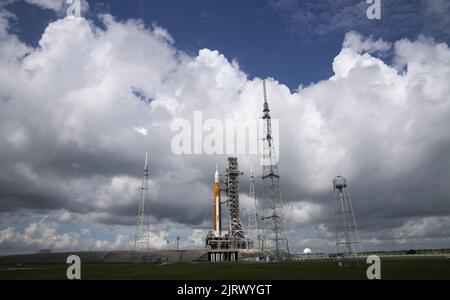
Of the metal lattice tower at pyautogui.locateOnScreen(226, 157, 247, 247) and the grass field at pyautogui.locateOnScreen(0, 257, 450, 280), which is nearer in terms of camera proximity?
the grass field at pyautogui.locateOnScreen(0, 257, 450, 280)

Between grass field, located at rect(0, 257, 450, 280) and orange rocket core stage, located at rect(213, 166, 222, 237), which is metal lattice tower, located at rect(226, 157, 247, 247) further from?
grass field, located at rect(0, 257, 450, 280)

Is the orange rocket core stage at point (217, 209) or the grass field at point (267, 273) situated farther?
the orange rocket core stage at point (217, 209)

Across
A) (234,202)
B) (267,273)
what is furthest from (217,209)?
(267,273)

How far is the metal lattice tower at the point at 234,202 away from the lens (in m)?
191

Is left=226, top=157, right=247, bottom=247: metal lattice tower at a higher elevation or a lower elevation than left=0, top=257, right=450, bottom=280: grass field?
higher

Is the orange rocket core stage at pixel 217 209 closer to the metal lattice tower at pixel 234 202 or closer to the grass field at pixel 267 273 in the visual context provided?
the metal lattice tower at pixel 234 202

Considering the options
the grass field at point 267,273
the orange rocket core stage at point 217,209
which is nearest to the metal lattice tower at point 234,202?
the orange rocket core stage at point 217,209

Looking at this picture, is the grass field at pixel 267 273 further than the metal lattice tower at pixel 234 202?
No

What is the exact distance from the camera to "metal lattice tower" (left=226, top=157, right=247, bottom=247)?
19125 cm

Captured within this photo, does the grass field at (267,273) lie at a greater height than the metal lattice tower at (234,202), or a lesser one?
lesser

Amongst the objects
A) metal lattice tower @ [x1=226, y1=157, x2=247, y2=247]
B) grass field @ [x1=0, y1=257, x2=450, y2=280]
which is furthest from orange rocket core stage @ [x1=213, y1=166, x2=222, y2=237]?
grass field @ [x1=0, y1=257, x2=450, y2=280]

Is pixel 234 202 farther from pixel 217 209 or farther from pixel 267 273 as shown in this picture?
pixel 267 273
